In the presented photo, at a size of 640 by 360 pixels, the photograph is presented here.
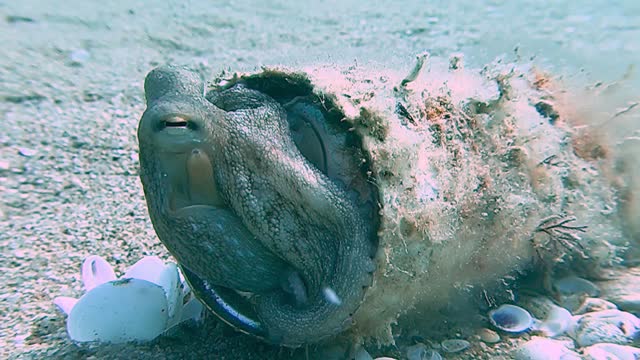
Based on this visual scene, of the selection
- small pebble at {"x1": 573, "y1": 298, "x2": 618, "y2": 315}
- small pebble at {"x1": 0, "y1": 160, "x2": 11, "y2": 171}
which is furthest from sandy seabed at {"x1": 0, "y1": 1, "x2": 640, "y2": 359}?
small pebble at {"x1": 573, "y1": 298, "x2": 618, "y2": 315}

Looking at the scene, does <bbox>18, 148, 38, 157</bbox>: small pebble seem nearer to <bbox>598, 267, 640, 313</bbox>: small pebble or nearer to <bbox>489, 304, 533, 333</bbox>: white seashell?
<bbox>489, 304, 533, 333</bbox>: white seashell

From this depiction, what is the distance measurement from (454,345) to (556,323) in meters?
0.63

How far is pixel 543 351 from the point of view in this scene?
212 centimetres

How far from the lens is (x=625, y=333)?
2.30 meters

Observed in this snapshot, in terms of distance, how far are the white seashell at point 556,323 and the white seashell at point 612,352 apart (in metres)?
0.21

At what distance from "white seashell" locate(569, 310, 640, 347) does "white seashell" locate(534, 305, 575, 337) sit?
4 cm

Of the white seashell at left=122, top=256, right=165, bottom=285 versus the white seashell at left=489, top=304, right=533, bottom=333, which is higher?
the white seashell at left=122, top=256, right=165, bottom=285

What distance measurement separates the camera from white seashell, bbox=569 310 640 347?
7.49 feet

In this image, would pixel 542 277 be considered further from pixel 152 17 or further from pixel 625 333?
pixel 152 17

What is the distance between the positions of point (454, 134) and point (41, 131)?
3797 mm

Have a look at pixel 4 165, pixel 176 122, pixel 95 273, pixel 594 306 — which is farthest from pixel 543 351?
pixel 4 165

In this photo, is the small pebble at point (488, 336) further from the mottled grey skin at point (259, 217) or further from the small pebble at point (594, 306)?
the mottled grey skin at point (259, 217)

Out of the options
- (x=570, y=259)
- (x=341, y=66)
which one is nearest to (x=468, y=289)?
(x=570, y=259)

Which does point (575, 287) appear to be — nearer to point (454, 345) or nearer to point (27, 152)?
point (454, 345)
